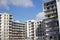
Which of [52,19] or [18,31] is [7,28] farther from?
[52,19]

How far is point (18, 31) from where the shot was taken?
6535 inches

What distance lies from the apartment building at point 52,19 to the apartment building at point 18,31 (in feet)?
301

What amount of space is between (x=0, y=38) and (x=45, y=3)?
8288cm

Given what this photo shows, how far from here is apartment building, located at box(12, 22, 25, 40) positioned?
517ft

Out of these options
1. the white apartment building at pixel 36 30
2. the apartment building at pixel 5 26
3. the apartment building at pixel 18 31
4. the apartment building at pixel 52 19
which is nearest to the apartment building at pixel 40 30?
the white apartment building at pixel 36 30

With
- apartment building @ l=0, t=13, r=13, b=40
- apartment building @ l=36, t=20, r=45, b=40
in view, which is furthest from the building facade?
apartment building @ l=36, t=20, r=45, b=40

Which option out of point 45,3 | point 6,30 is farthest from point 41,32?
point 45,3

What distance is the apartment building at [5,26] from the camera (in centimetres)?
14312

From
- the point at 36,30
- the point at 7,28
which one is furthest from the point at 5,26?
the point at 36,30

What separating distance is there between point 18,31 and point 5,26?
2354 centimetres

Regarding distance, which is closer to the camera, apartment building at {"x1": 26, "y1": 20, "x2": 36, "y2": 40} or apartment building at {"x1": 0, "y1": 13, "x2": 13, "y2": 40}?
apartment building at {"x1": 0, "y1": 13, "x2": 13, "y2": 40}

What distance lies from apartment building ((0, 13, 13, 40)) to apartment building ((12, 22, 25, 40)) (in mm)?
9642

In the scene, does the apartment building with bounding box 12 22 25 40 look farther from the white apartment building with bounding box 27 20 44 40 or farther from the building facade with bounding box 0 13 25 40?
the white apartment building with bounding box 27 20 44 40

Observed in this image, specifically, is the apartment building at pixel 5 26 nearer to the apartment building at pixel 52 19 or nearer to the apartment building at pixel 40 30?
the apartment building at pixel 40 30
